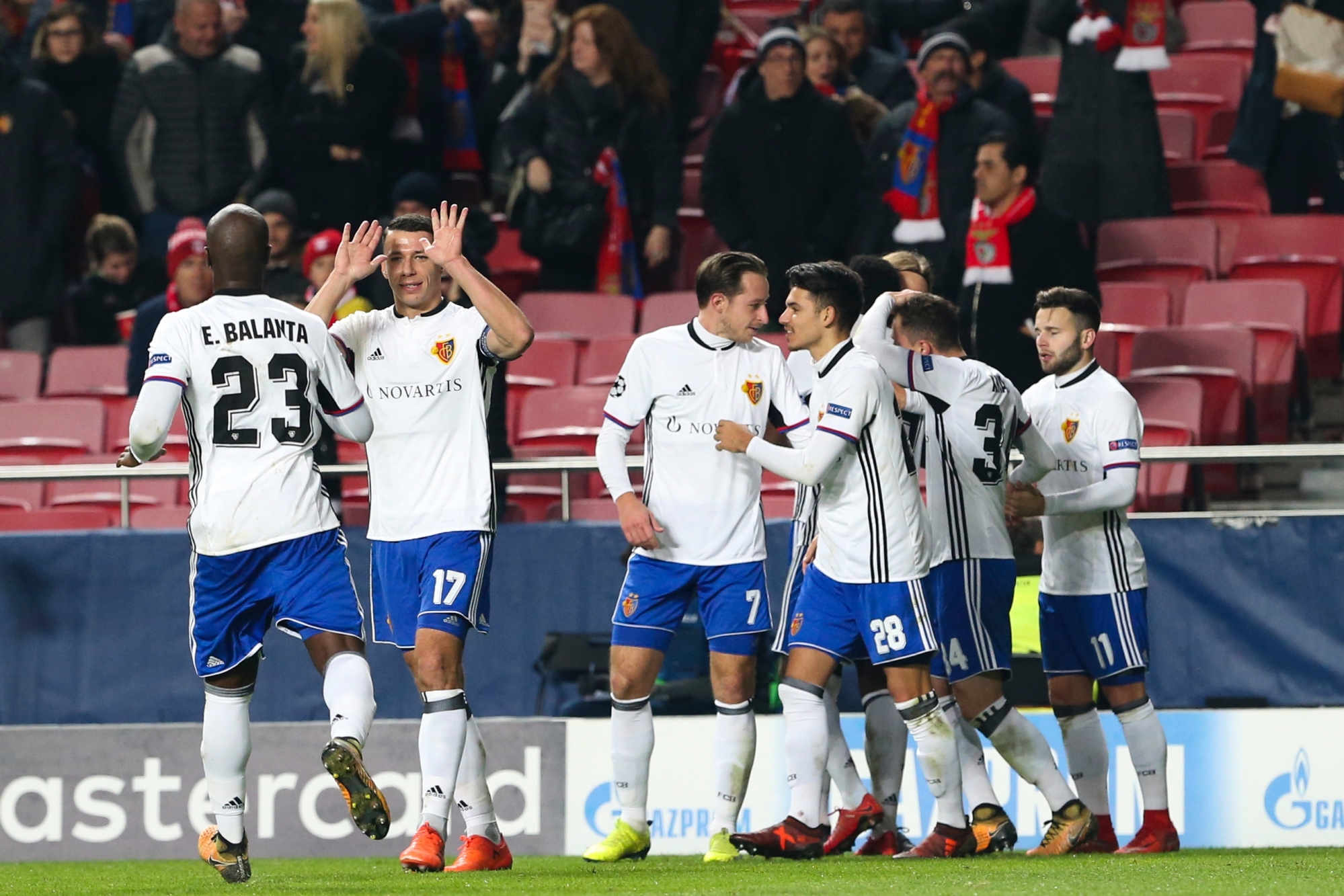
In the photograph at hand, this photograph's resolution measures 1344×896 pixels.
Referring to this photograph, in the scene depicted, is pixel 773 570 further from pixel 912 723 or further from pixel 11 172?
pixel 11 172

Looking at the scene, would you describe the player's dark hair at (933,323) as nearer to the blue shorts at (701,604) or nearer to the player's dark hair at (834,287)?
the player's dark hair at (834,287)

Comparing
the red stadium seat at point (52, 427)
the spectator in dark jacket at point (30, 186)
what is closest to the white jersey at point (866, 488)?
the red stadium seat at point (52, 427)

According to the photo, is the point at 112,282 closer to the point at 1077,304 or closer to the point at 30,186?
the point at 30,186

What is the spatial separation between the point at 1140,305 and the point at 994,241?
185 cm

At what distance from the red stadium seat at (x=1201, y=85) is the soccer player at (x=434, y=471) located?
7674mm

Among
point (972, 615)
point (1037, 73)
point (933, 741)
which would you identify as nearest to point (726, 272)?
point (972, 615)

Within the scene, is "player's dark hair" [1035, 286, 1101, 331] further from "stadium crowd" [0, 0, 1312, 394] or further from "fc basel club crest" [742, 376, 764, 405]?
"stadium crowd" [0, 0, 1312, 394]

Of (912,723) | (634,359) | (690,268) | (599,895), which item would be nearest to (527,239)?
(690,268)

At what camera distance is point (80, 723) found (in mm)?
9055

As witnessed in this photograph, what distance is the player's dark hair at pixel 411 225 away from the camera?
690 cm

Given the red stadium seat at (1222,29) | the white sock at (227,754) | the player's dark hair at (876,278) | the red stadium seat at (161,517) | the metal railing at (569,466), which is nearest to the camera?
the white sock at (227,754)

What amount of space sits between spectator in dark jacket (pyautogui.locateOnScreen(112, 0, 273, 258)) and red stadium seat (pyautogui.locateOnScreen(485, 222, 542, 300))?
1.63 meters

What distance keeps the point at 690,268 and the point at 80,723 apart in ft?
16.4

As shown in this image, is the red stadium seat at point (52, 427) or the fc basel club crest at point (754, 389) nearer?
the fc basel club crest at point (754, 389)
